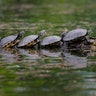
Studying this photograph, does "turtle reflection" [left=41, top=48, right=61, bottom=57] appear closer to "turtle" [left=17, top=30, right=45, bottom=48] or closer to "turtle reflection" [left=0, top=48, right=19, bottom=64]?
"turtle" [left=17, top=30, right=45, bottom=48]

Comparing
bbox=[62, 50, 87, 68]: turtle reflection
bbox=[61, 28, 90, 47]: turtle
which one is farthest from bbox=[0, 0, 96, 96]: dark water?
bbox=[61, 28, 90, 47]: turtle

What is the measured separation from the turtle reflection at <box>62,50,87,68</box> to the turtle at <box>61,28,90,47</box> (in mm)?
530

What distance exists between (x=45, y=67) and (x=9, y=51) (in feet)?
10.7

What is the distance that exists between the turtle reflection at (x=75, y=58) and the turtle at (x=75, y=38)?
0.53m

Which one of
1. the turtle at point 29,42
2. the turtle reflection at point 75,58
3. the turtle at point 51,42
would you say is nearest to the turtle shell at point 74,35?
the turtle at point 51,42

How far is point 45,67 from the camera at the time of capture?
1137 cm

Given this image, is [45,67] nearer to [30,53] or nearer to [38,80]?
[38,80]

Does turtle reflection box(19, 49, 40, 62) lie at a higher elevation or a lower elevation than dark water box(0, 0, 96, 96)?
higher

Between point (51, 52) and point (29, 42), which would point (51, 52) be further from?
point (29, 42)

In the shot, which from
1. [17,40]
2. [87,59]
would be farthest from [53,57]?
[17,40]

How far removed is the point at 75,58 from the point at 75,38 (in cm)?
189

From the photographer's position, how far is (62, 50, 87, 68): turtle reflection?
1156 centimetres

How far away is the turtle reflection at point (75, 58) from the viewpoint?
11562 millimetres

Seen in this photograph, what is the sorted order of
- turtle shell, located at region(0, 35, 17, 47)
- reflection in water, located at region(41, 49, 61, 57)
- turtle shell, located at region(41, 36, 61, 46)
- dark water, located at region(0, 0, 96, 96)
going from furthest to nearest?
1. turtle shell, located at region(0, 35, 17, 47)
2. turtle shell, located at region(41, 36, 61, 46)
3. reflection in water, located at region(41, 49, 61, 57)
4. dark water, located at region(0, 0, 96, 96)
